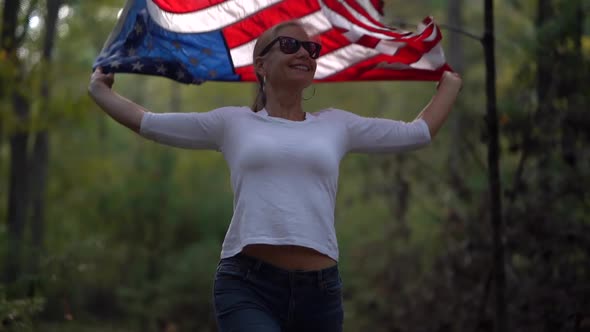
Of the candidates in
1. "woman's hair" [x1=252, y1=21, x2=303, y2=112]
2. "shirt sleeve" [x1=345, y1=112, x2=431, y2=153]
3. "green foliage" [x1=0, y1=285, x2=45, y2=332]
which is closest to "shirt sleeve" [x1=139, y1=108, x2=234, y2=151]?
"woman's hair" [x1=252, y1=21, x2=303, y2=112]

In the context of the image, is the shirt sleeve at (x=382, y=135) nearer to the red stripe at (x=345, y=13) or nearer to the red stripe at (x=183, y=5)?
the red stripe at (x=345, y=13)

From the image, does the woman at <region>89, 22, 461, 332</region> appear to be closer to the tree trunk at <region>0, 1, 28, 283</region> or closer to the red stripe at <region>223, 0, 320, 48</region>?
the red stripe at <region>223, 0, 320, 48</region>

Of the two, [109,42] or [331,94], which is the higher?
[109,42]

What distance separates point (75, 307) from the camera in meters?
15.2

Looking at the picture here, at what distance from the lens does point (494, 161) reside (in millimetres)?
6598

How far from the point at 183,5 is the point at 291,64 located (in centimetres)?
121

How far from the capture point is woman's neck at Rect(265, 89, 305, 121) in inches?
162

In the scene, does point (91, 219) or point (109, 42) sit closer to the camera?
point (109, 42)

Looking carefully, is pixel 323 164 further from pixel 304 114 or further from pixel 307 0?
pixel 307 0

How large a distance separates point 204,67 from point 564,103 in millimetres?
5375

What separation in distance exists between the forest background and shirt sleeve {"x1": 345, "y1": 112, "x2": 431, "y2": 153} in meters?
2.33

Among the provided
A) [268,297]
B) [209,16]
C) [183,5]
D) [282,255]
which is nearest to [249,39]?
[209,16]

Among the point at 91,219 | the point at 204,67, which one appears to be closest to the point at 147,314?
the point at 91,219

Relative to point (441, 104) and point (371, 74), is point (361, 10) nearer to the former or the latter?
point (371, 74)
